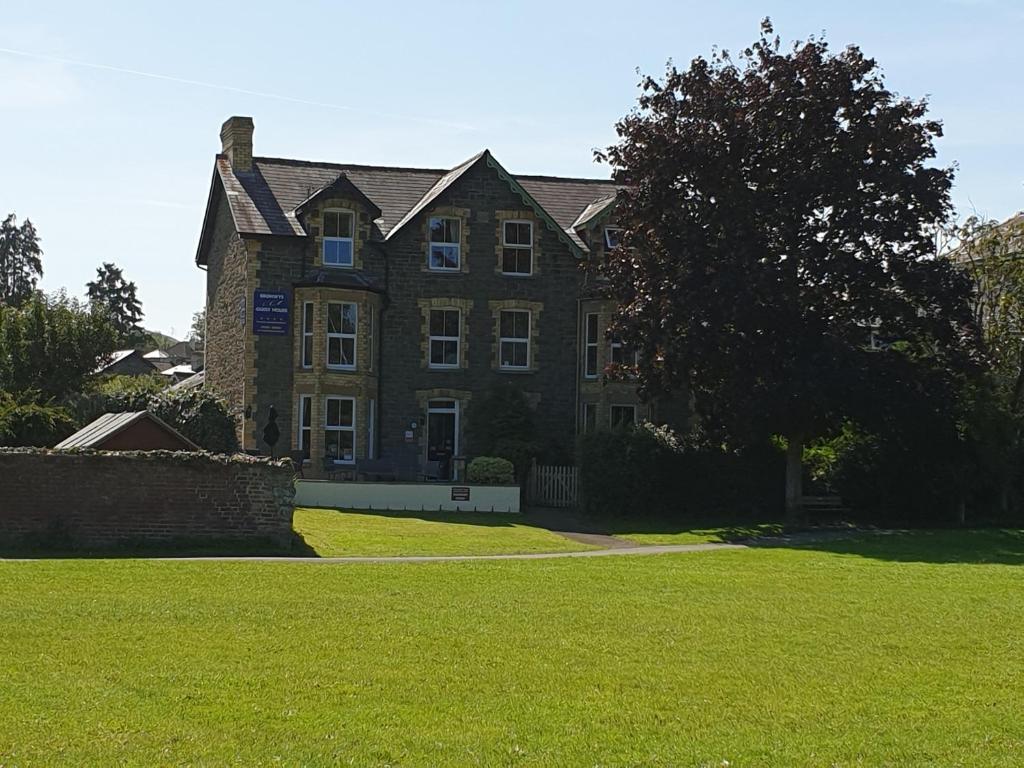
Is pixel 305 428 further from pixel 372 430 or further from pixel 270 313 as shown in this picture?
pixel 270 313

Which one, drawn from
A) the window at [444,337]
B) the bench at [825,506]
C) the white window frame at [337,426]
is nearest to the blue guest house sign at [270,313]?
the white window frame at [337,426]

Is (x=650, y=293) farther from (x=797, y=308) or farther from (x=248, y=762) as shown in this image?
(x=248, y=762)

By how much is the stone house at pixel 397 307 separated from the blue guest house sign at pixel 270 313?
0.04 meters

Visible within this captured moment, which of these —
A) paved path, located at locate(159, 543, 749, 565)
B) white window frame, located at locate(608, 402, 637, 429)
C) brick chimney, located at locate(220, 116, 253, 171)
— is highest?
brick chimney, located at locate(220, 116, 253, 171)

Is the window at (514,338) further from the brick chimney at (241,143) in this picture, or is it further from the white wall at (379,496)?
the brick chimney at (241,143)

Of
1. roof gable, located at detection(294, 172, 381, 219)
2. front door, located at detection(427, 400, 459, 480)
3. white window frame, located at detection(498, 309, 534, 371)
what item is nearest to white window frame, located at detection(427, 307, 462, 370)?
front door, located at detection(427, 400, 459, 480)

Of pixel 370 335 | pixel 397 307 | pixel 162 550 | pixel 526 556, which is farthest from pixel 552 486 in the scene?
pixel 162 550

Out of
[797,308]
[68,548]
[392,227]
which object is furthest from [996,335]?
[68,548]

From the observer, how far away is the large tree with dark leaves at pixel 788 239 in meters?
30.0

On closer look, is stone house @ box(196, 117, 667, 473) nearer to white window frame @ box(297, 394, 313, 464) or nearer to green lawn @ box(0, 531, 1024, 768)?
white window frame @ box(297, 394, 313, 464)

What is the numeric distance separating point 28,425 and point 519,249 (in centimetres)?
1561

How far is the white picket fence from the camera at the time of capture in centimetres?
3559

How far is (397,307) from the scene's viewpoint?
39062 millimetres

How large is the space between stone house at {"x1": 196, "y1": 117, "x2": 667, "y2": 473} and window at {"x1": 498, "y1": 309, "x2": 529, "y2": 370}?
4 centimetres
